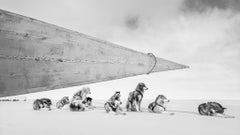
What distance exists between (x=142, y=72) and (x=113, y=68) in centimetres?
31

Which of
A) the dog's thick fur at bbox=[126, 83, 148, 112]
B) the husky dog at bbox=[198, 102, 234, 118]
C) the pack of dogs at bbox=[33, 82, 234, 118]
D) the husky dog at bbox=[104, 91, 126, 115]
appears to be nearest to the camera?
the husky dog at bbox=[198, 102, 234, 118]

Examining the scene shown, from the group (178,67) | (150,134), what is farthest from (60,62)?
(150,134)

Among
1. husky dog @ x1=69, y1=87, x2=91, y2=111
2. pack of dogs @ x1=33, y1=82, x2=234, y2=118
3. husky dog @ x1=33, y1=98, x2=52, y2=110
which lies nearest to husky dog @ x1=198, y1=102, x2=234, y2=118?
pack of dogs @ x1=33, y1=82, x2=234, y2=118

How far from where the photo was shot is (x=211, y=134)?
378 centimetres

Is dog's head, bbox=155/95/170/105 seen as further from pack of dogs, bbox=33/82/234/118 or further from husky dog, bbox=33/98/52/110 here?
husky dog, bbox=33/98/52/110

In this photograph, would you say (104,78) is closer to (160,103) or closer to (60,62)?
(60,62)

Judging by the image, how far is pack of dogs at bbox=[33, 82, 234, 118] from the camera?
23.4 feet

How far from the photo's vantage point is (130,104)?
357 inches

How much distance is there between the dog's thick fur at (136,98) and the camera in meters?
8.93

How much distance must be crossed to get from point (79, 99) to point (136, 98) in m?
2.37

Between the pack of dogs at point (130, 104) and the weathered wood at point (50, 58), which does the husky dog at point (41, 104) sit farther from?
the weathered wood at point (50, 58)

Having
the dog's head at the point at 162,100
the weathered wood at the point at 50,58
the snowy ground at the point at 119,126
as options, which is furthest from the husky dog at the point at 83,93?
the weathered wood at the point at 50,58

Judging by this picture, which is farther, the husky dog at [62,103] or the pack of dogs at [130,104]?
the husky dog at [62,103]

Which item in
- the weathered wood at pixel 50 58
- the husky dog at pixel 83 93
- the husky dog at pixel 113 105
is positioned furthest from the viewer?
the husky dog at pixel 83 93
